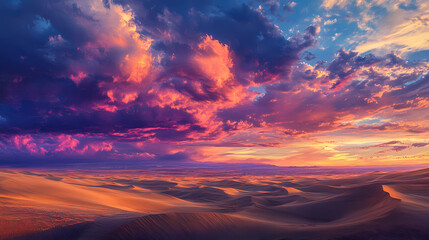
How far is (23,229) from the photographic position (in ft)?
16.3

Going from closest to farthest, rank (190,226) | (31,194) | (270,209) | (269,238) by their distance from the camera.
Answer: (269,238)
(190,226)
(31,194)
(270,209)

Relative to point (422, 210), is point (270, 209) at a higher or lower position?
lower

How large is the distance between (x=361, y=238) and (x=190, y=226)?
13.3 feet

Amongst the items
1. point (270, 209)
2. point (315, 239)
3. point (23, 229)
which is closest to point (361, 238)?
point (315, 239)

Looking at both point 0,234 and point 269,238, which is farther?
point 269,238

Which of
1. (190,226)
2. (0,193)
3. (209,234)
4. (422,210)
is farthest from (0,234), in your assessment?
(422,210)

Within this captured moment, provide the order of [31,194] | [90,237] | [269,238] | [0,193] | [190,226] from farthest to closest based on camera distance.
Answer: [31,194] < [0,193] < [190,226] < [269,238] < [90,237]

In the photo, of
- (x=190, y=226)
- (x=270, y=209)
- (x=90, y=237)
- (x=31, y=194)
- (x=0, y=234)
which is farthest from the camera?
(x=270, y=209)

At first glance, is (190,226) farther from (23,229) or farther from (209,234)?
(23,229)

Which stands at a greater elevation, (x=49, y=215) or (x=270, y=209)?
(x=49, y=215)

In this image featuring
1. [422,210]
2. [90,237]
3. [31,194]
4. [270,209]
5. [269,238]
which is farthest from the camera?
[270,209]

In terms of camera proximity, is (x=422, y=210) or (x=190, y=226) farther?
(x=422, y=210)

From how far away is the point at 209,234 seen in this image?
236 inches

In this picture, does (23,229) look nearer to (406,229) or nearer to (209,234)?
(209,234)
